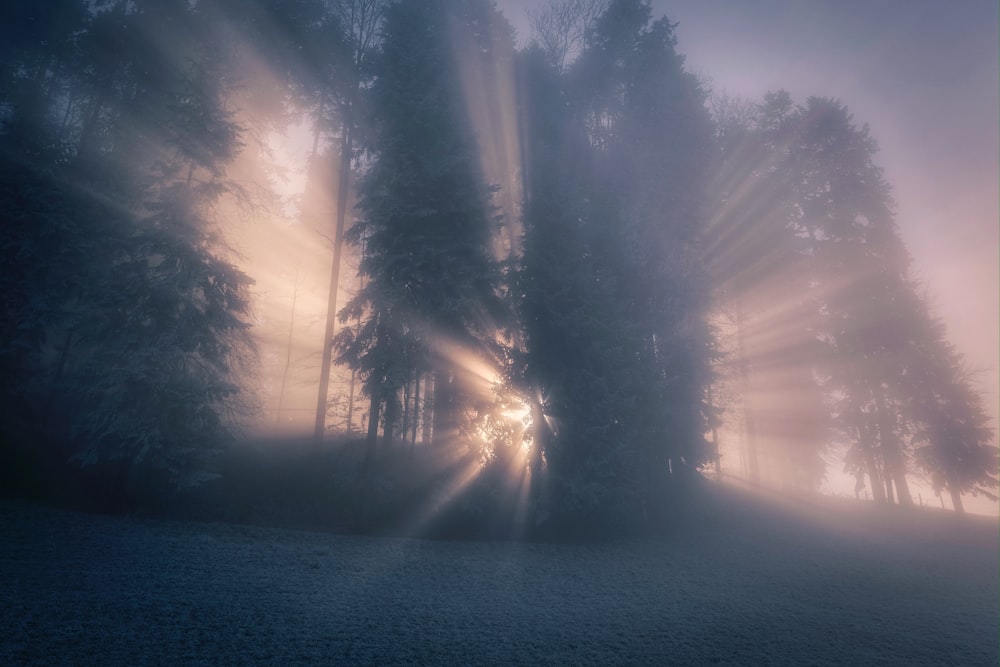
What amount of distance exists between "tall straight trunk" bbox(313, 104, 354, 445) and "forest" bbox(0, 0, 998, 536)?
13 centimetres

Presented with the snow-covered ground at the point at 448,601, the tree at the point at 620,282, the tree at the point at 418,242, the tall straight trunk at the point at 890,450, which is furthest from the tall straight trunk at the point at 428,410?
the tall straight trunk at the point at 890,450

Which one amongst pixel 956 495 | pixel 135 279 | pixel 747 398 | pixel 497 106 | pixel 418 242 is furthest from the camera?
pixel 747 398

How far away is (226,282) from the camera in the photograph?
503 inches

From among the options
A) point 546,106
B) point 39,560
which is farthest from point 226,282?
point 546,106

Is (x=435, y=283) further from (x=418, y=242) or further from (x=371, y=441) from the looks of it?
(x=371, y=441)

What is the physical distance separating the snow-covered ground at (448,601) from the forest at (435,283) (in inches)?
82.1

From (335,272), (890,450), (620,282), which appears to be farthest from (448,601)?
(890,450)

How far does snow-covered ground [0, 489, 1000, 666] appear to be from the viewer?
600 centimetres

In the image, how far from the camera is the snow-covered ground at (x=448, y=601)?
6.00 metres

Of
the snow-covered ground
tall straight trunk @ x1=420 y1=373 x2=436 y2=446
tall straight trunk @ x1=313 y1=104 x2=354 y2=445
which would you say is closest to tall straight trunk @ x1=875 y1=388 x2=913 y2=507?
the snow-covered ground

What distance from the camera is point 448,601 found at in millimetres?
8180

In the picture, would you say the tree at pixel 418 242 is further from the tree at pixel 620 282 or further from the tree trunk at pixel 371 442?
the tree at pixel 620 282

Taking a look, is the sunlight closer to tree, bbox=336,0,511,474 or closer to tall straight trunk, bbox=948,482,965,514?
tree, bbox=336,0,511,474

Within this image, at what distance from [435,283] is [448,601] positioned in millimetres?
8871
